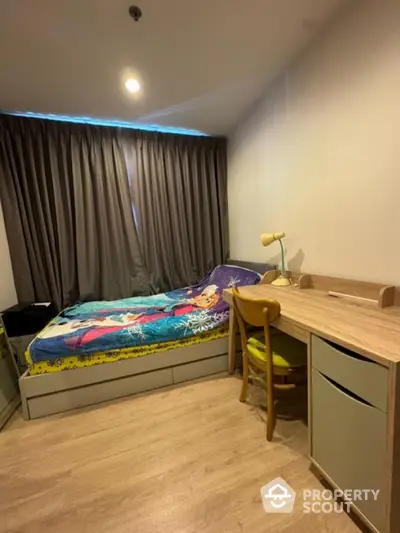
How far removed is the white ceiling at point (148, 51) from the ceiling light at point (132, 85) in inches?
2.3

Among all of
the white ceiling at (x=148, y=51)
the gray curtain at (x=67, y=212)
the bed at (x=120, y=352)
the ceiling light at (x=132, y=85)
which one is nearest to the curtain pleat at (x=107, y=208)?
the gray curtain at (x=67, y=212)

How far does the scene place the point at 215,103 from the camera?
2.71m

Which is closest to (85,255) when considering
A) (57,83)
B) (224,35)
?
(57,83)

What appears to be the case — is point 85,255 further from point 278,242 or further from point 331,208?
point 331,208

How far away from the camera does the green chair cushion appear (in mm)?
1609

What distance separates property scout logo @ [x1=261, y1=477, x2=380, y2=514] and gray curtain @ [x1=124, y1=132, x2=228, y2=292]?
2.32 meters

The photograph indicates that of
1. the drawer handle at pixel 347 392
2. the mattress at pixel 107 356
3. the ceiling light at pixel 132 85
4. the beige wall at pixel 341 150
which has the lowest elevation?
the mattress at pixel 107 356

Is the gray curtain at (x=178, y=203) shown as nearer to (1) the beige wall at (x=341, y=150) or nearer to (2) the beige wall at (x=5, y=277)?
(1) the beige wall at (x=341, y=150)

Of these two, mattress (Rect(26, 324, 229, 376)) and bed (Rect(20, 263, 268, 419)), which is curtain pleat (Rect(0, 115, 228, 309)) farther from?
mattress (Rect(26, 324, 229, 376))

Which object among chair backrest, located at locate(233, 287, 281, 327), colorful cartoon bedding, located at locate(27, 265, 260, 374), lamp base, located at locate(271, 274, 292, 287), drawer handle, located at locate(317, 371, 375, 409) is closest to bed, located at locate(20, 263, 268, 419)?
colorful cartoon bedding, located at locate(27, 265, 260, 374)

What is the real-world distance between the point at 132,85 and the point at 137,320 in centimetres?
201

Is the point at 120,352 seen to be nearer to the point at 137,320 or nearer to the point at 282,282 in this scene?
the point at 137,320

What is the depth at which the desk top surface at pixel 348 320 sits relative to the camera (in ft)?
3.30

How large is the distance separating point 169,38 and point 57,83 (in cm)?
105
